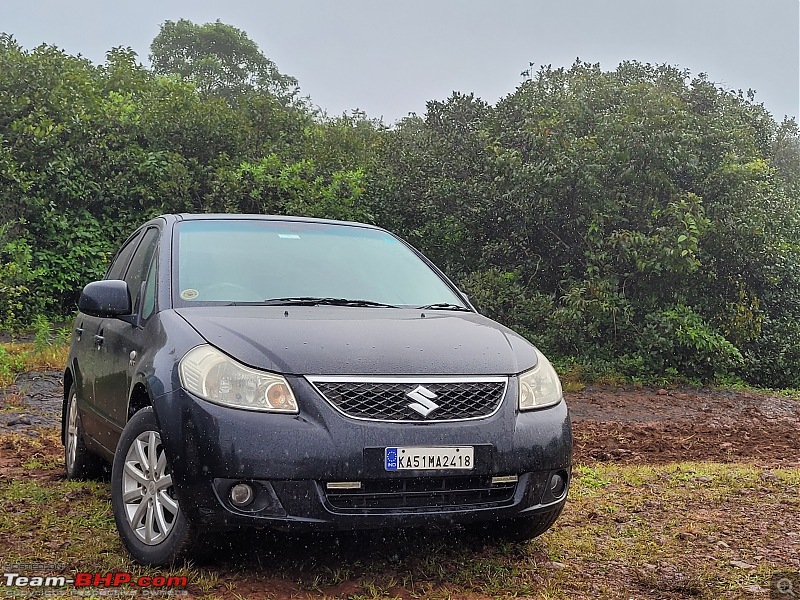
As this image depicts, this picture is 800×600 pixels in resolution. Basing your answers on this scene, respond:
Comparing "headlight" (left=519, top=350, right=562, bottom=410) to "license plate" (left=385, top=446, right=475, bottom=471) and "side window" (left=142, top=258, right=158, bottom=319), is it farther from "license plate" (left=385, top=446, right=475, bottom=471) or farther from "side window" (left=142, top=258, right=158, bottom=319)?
"side window" (left=142, top=258, right=158, bottom=319)

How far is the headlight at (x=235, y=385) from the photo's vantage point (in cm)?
352

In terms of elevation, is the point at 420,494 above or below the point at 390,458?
below

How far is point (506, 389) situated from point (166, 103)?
15365 mm

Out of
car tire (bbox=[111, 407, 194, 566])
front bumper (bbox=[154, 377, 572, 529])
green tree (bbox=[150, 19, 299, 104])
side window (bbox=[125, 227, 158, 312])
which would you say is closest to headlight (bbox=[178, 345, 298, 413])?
front bumper (bbox=[154, 377, 572, 529])

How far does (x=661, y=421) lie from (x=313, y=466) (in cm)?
760

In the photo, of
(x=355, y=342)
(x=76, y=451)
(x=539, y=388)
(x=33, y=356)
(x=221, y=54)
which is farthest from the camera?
(x=221, y=54)

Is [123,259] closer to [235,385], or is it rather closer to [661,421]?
[235,385]

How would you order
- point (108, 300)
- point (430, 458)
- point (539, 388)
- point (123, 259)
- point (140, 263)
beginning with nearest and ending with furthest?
point (430, 458) < point (539, 388) < point (108, 300) < point (140, 263) < point (123, 259)

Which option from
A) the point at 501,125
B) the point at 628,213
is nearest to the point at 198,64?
the point at 501,125

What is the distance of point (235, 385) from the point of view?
357cm

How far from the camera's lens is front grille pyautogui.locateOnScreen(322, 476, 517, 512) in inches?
139

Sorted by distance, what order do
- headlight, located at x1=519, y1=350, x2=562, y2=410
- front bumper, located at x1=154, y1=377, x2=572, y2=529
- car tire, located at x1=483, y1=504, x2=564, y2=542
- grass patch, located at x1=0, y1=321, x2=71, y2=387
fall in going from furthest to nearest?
grass patch, located at x1=0, y1=321, x2=71, y2=387 → car tire, located at x1=483, y1=504, x2=564, y2=542 → headlight, located at x1=519, y1=350, x2=562, y2=410 → front bumper, located at x1=154, y1=377, x2=572, y2=529

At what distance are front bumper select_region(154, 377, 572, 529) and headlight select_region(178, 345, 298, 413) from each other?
0.04 m

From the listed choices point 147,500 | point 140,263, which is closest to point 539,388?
point 147,500
